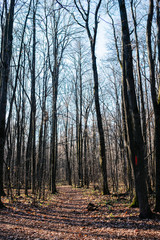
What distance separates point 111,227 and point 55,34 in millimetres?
12746

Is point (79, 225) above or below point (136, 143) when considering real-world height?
below

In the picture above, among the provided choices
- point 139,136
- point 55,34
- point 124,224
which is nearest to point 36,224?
point 124,224

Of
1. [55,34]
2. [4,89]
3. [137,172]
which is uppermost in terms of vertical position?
[55,34]

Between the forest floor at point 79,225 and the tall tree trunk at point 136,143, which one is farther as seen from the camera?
the tall tree trunk at point 136,143

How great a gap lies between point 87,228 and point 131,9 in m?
10.2

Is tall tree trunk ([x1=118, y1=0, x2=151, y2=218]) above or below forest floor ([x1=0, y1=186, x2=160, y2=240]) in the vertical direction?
above

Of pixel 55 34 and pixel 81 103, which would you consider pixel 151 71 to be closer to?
pixel 55 34

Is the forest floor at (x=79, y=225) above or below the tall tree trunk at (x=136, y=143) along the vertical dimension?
below

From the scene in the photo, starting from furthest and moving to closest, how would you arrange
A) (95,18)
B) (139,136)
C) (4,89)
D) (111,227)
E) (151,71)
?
(95,18) < (4,89) < (151,71) < (139,136) < (111,227)

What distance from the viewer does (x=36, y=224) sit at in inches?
214

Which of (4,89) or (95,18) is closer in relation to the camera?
(4,89)

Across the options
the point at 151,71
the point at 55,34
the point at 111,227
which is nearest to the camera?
the point at 111,227

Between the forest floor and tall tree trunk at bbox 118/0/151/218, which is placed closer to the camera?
the forest floor

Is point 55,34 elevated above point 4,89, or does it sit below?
above
